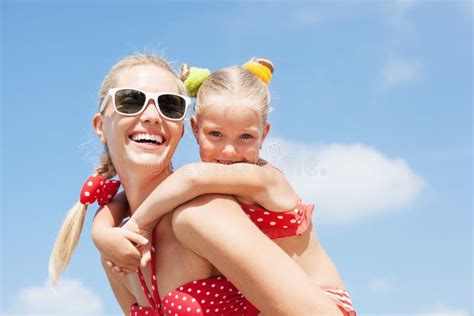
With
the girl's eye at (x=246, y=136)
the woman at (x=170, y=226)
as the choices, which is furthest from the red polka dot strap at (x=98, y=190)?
the girl's eye at (x=246, y=136)

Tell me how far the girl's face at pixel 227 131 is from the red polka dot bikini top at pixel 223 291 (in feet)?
2.19

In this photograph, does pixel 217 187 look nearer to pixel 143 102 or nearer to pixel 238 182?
pixel 238 182

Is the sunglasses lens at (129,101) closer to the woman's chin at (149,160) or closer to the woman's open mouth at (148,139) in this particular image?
the woman's open mouth at (148,139)

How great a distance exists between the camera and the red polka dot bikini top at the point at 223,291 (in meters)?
3.76

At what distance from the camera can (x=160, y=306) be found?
4043 mm

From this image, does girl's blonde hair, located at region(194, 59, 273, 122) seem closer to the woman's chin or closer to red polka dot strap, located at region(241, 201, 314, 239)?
the woman's chin

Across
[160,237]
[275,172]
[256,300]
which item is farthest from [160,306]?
[275,172]

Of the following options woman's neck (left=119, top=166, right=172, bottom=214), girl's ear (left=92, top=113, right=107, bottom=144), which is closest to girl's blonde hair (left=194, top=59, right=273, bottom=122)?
woman's neck (left=119, top=166, right=172, bottom=214)

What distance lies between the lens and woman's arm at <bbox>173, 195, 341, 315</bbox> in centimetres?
338

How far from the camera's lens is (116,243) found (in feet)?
13.2

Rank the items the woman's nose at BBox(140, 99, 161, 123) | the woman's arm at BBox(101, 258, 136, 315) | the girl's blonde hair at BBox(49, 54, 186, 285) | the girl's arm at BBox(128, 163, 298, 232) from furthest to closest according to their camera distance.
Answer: the woman's arm at BBox(101, 258, 136, 315)
the girl's blonde hair at BBox(49, 54, 186, 285)
the woman's nose at BBox(140, 99, 161, 123)
the girl's arm at BBox(128, 163, 298, 232)

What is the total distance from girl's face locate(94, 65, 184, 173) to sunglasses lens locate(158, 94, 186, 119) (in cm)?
5

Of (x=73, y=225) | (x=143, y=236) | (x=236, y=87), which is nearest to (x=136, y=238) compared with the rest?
(x=143, y=236)

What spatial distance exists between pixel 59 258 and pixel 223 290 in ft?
5.69
